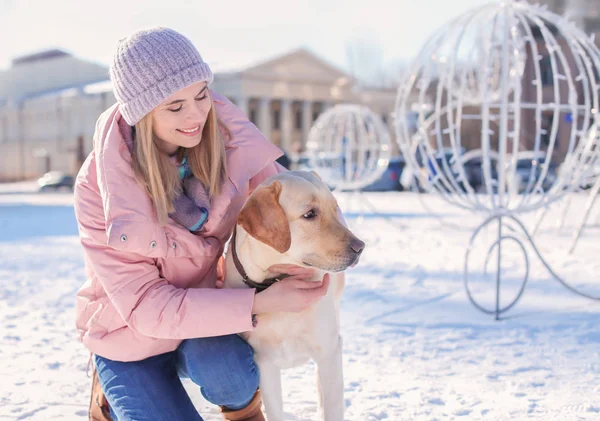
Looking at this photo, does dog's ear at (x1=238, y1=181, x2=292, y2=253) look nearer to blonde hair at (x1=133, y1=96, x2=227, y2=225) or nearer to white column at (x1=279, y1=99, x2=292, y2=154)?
blonde hair at (x1=133, y1=96, x2=227, y2=225)

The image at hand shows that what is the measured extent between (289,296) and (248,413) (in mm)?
629

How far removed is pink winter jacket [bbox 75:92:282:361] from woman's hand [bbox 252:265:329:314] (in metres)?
0.05

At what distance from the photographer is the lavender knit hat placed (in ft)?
8.00

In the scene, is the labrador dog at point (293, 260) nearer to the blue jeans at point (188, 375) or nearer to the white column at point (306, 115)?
the blue jeans at point (188, 375)

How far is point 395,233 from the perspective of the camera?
10055mm

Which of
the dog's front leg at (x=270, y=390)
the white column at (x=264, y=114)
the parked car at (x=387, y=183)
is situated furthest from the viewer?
the white column at (x=264, y=114)

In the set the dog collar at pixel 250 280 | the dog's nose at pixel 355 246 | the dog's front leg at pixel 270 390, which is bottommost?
the dog's front leg at pixel 270 390

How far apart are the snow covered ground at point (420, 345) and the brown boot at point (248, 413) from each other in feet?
1.35

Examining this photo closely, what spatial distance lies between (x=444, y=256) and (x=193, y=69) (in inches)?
225

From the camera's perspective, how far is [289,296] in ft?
7.79

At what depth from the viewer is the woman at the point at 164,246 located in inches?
94.7

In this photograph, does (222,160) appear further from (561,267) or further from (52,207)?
(52,207)

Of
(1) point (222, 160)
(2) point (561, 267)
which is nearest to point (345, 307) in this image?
(2) point (561, 267)

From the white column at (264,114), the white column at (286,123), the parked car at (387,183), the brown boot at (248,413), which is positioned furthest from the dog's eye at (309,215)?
the white column at (286,123)
